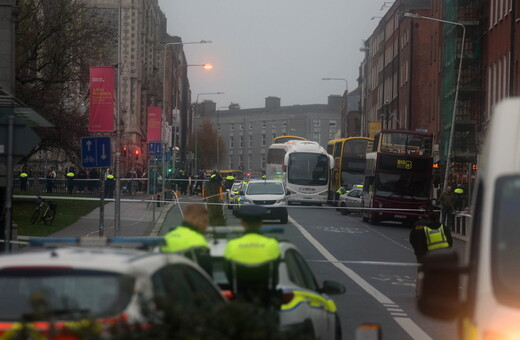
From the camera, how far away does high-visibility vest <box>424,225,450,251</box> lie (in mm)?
20359

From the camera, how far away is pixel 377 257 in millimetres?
30594

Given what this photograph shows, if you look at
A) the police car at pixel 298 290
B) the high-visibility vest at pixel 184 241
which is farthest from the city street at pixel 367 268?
the high-visibility vest at pixel 184 241

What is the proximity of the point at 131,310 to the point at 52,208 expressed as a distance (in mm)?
31186

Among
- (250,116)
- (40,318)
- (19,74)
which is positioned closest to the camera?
(40,318)

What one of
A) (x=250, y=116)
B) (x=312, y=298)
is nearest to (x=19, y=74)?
(x=312, y=298)

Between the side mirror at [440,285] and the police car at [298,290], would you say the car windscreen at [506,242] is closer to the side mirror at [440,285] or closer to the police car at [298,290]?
the side mirror at [440,285]

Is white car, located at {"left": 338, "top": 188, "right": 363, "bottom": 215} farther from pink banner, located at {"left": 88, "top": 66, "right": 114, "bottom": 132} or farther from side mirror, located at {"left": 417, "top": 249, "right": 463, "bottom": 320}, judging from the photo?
side mirror, located at {"left": 417, "top": 249, "right": 463, "bottom": 320}

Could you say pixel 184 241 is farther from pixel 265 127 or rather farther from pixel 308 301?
pixel 265 127

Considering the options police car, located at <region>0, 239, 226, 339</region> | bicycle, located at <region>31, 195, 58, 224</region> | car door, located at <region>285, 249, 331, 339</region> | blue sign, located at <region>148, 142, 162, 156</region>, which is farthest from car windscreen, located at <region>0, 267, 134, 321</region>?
blue sign, located at <region>148, 142, 162, 156</region>

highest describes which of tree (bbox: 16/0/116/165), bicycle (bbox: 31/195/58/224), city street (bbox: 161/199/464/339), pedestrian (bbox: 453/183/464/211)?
tree (bbox: 16/0/116/165)

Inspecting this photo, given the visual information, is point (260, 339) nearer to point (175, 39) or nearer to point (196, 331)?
point (196, 331)

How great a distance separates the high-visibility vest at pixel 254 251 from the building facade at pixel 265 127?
162m

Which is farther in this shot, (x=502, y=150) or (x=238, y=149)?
(x=238, y=149)

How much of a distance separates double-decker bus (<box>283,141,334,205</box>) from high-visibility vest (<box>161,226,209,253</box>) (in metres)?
57.8
